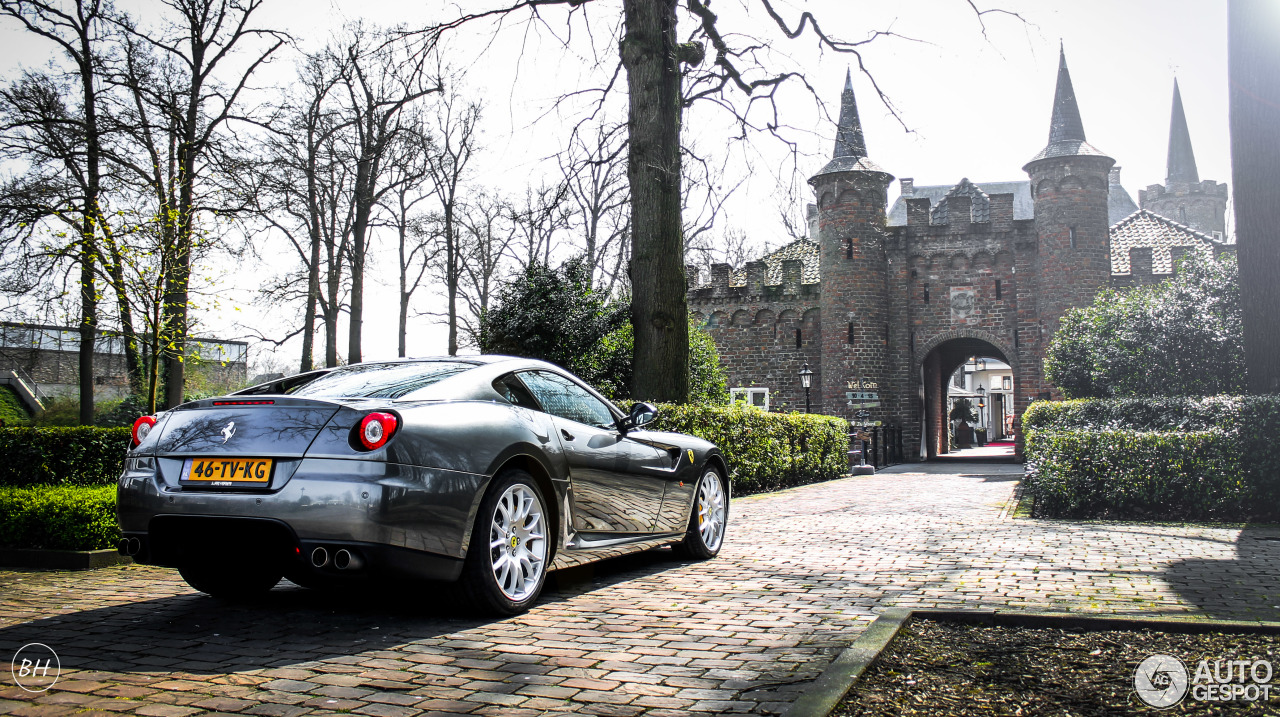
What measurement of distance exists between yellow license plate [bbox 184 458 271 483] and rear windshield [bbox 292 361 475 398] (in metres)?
0.56

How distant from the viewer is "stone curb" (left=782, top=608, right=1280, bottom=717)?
311 centimetres

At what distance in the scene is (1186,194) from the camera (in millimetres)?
54812

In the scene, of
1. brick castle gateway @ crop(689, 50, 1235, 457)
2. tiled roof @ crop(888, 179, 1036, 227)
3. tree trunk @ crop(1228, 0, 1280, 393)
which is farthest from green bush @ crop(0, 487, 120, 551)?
tiled roof @ crop(888, 179, 1036, 227)

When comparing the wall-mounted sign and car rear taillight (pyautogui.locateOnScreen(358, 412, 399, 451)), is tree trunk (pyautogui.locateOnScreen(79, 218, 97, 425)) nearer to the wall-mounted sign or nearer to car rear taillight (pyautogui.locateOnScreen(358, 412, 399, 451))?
car rear taillight (pyautogui.locateOnScreen(358, 412, 399, 451))

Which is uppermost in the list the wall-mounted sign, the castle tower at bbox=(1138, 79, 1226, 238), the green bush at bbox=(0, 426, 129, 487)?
the castle tower at bbox=(1138, 79, 1226, 238)

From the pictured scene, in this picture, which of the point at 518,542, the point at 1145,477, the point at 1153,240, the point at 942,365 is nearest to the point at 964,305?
the point at 1153,240

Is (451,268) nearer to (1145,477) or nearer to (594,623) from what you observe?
(1145,477)

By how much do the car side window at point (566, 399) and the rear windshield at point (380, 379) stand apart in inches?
17.8

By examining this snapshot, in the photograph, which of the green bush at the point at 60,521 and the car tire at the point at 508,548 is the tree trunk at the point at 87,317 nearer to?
the green bush at the point at 60,521

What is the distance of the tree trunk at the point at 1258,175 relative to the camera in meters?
10.2

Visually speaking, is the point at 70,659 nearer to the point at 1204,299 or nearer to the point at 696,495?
the point at 696,495

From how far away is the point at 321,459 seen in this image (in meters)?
4.04

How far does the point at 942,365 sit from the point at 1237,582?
32.5 m

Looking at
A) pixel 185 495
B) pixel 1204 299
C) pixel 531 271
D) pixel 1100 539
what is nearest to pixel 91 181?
pixel 531 271
